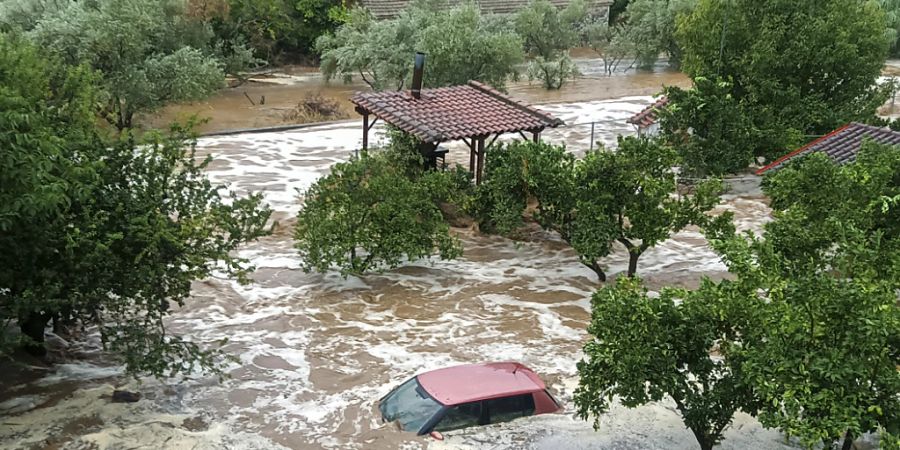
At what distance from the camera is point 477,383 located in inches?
447

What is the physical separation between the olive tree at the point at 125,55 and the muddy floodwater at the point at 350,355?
882cm

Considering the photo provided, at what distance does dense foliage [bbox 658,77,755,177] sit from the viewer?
82.0ft

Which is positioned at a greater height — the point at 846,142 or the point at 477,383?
the point at 846,142

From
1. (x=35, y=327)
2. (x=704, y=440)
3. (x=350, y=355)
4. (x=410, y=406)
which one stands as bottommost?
(x=350, y=355)

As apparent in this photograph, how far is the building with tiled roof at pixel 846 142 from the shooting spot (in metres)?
21.5

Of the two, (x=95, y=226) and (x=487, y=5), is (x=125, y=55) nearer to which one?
(x=95, y=226)

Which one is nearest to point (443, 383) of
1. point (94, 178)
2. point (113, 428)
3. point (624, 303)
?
point (624, 303)

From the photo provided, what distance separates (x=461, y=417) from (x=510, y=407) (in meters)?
0.68

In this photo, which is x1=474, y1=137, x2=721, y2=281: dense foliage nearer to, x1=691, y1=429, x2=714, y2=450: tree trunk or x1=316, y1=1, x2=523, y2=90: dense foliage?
x1=691, y1=429, x2=714, y2=450: tree trunk

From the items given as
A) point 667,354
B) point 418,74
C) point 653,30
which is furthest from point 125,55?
point 653,30

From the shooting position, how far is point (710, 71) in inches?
1075

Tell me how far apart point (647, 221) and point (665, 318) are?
23.8ft

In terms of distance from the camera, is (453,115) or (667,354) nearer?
(667,354)

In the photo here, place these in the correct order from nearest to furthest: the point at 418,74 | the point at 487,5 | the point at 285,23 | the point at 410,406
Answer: the point at 410,406 → the point at 418,74 → the point at 285,23 → the point at 487,5
